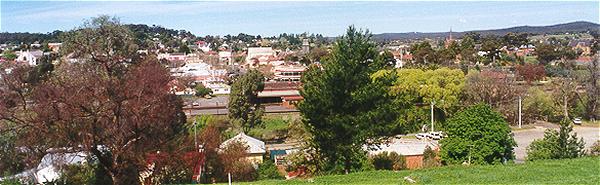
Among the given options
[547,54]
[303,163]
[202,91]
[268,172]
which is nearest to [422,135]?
[303,163]

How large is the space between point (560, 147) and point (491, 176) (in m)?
4.46

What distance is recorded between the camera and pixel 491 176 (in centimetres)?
928

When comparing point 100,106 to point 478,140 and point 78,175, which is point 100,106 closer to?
point 78,175

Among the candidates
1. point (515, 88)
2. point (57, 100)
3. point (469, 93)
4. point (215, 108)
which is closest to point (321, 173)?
point (57, 100)

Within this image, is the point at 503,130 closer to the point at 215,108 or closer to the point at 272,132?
the point at 272,132

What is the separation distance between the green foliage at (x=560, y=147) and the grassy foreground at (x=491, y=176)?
2.09 metres

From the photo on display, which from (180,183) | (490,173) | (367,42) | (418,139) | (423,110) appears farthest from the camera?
(423,110)

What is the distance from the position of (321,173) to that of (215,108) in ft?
59.2

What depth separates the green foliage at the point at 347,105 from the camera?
1140 cm

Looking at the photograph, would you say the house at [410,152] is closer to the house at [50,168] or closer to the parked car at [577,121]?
the house at [50,168]

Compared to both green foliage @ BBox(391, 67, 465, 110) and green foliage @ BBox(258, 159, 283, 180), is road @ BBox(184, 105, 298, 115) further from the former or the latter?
green foliage @ BBox(258, 159, 283, 180)

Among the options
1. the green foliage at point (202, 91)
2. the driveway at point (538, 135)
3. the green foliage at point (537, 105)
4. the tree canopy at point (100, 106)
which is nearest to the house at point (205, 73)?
the green foliage at point (202, 91)

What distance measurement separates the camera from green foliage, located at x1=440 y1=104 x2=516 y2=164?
1237 centimetres

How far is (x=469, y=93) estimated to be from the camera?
23875 mm
